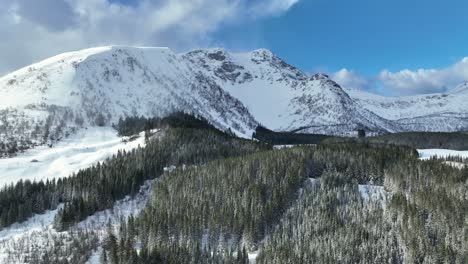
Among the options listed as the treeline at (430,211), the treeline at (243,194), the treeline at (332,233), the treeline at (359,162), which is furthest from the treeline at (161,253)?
the treeline at (359,162)

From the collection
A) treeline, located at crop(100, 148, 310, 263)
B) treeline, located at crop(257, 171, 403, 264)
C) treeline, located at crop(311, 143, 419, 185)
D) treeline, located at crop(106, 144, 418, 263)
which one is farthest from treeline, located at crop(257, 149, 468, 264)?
treeline, located at crop(311, 143, 419, 185)

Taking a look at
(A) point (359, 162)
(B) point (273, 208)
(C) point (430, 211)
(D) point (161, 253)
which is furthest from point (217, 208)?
(A) point (359, 162)

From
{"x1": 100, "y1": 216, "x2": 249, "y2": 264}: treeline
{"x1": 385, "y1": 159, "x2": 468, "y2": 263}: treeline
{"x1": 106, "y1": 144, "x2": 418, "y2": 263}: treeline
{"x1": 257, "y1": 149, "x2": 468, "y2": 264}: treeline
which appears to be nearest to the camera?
{"x1": 100, "y1": 216, "x2": 249, "y2": 264}: treeline

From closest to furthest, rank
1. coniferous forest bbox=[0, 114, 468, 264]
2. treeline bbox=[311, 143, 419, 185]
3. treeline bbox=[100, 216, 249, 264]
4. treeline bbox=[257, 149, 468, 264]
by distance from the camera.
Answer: treeline bbox=[100, 216, 249, 264], treeline bbox=[257, 149, 468, 264], coniferous forest bbox=[0, 114, 468, 264], treeline bbox=[311, 143, 419, 185]

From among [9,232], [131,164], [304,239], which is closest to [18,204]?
[9,232]

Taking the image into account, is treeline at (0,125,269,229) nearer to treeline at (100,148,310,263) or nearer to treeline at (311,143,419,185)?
treeline at (100,148,310,263)

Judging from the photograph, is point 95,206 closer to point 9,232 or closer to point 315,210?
point 9,232

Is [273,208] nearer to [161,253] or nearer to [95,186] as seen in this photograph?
[161,253]
